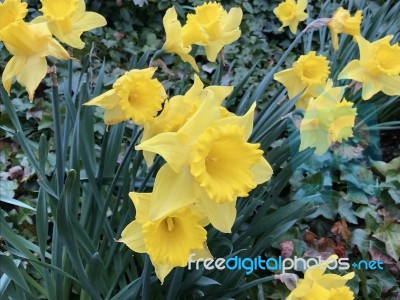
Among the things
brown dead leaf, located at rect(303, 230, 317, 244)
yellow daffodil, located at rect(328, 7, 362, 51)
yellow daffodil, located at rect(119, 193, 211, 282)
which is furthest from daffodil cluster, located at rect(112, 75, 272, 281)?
brown dead leaf, located at rect(303, 230, 317, 244)

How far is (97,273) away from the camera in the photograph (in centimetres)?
118

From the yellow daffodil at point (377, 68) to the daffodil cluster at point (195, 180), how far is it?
63cm

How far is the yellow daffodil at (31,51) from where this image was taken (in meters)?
0.98

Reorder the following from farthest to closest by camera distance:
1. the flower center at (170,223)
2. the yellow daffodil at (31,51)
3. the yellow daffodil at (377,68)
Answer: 1. the yellow daffodil at (377,68)
2. the yellow daffodil at (31,51)
3. the flower center at (170,223)

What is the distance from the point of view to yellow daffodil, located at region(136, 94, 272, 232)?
0.78 meters

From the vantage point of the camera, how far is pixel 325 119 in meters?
1.16

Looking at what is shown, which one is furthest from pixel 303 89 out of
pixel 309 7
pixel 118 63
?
pixel 309 7

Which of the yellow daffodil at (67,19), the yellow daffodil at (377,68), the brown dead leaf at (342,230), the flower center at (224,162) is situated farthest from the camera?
the brown dead leaf at (342,230)

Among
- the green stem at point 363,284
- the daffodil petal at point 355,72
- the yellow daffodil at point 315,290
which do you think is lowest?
the green stem at point 363,284

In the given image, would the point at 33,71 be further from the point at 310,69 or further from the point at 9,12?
the point at 310,69

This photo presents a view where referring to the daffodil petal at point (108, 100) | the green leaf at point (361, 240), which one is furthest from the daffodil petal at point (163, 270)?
the green leaf at point (361, 240)

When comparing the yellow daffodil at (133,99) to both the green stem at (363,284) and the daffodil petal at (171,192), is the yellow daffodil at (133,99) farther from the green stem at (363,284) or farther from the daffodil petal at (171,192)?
the green stem at (363,284)

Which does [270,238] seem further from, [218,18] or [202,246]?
[218,18]

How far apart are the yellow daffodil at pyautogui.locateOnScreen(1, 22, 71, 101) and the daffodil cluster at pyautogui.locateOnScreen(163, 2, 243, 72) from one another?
319 mm
